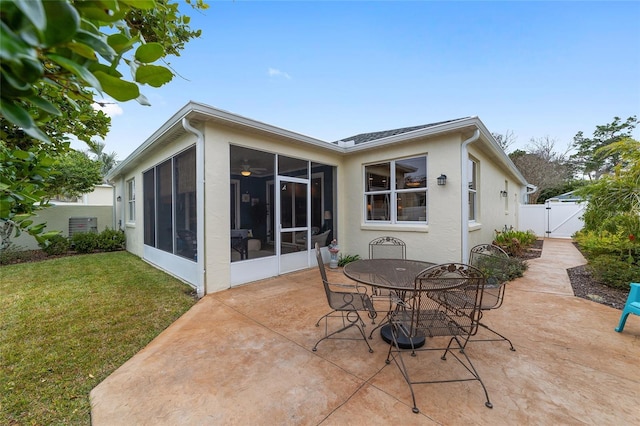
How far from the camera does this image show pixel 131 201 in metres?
8.91

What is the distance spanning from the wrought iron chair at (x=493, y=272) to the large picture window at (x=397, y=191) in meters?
1.88

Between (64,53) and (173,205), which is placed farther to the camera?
(173,205)

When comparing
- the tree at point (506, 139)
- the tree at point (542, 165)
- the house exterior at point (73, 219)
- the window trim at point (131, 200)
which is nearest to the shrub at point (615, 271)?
the window trim at point (131, 200)

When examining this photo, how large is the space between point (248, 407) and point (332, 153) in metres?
5.69

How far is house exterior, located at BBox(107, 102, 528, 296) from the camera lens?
4.61 meters

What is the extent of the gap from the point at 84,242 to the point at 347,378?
1070 cm

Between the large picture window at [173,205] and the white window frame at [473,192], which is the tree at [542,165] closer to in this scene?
the white window frame at [473,192]

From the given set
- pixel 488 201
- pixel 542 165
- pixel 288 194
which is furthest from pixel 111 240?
pixel 542 165

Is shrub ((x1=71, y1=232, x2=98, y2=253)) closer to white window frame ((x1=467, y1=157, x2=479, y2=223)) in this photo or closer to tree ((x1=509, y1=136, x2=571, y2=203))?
white window frame ((x1=467, y1=157, x2=479, y2=223))

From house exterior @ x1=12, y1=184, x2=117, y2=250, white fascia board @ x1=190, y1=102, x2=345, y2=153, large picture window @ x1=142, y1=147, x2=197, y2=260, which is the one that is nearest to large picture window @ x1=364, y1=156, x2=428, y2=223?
white fascia board @ x1=190, y1=102, x2=345, y2=153

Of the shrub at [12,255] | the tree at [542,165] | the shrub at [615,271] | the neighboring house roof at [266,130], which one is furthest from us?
the tree at [542,165]

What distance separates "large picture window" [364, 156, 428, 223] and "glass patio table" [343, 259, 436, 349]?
2612 mm

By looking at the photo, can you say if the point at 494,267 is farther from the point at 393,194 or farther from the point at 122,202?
the point at 122,202

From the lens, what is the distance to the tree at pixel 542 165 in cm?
1925
